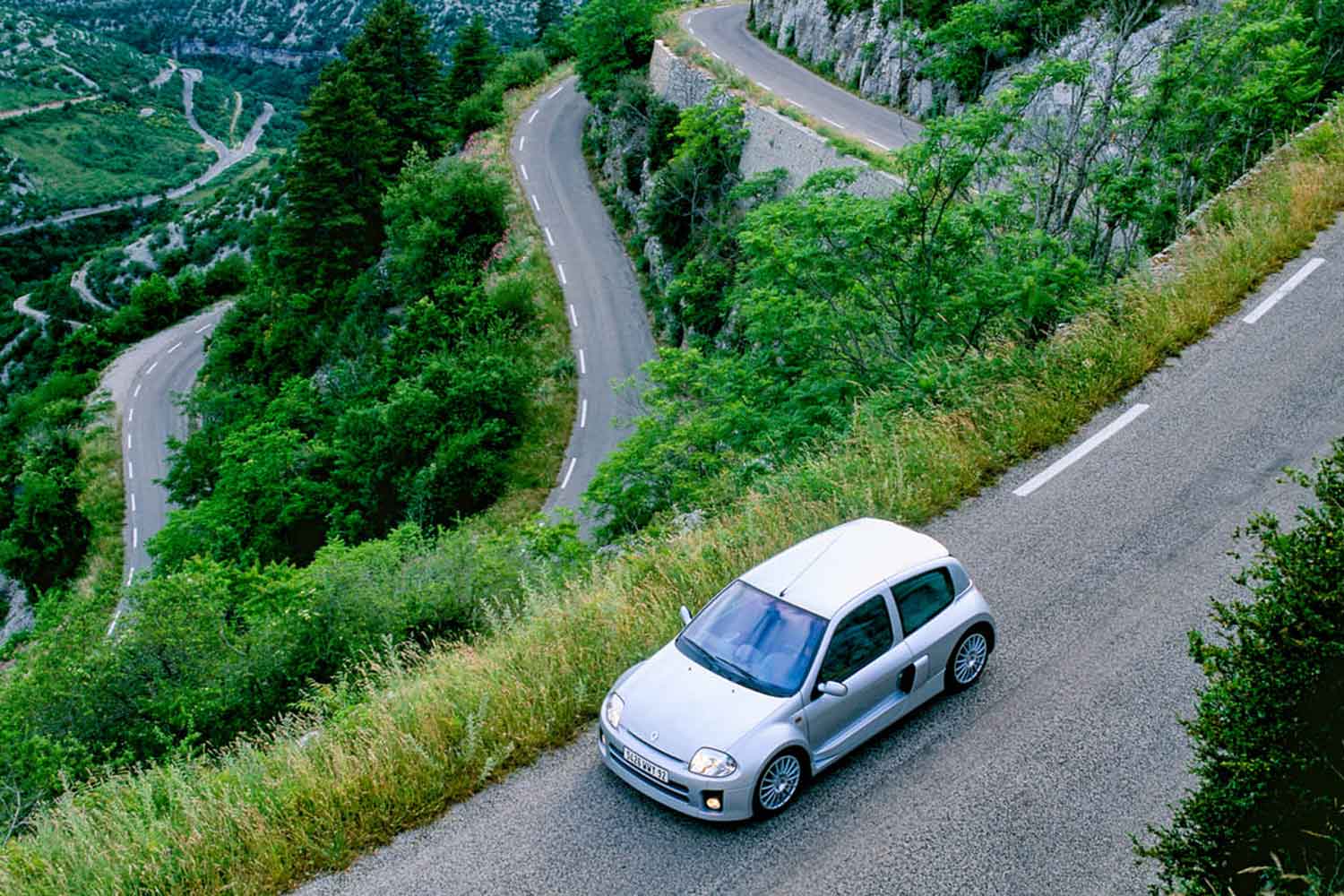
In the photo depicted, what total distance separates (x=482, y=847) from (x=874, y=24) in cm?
3580

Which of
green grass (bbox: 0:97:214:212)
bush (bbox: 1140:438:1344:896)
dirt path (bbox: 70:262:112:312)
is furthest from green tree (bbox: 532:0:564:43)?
bush (bbox: 1140:438:1344:896)

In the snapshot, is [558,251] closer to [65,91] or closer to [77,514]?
[77,514]

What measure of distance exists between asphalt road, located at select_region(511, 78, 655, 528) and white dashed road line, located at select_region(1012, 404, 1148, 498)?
14.0 meters

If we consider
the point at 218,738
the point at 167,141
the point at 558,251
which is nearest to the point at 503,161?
the point at 558,251

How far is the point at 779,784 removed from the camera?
20.9ft

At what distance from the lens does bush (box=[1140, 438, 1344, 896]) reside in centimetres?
459

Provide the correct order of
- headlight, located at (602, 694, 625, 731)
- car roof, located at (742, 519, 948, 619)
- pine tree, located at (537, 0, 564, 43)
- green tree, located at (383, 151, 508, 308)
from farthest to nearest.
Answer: pine tree, located at (537, 0, 564, 43), green tree, located at (383, 151, 508, 308), car roof, located at (742, 519, 948, 619), headlight, located at (602, 694, 625, 731)

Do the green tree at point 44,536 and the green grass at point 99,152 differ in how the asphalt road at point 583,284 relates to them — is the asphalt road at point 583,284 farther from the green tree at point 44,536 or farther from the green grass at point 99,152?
the green grass at point 99,152

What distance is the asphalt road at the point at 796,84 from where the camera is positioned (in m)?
31.1

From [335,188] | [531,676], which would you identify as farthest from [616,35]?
[531,676]

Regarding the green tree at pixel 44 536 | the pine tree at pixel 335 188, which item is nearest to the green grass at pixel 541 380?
the pine tree at pixel 335 188

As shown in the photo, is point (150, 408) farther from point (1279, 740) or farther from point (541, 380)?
point (1279, 740)

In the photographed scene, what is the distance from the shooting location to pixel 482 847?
6.59 m

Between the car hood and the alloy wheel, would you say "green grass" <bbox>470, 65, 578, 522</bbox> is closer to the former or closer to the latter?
the car hood
